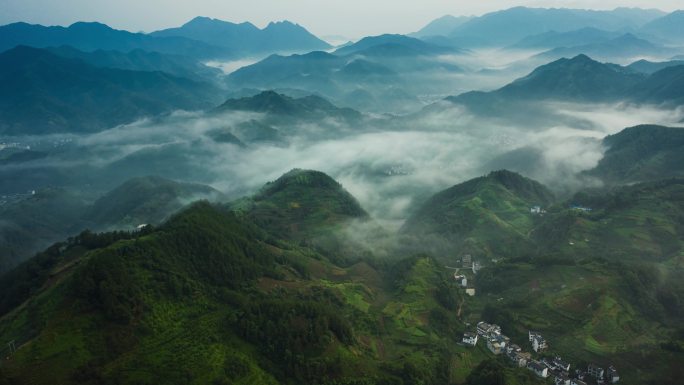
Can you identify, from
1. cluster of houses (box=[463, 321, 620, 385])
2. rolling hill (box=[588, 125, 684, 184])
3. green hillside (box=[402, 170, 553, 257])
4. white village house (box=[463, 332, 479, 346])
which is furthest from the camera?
rolling hill (box=[588, 125, 684, 184])

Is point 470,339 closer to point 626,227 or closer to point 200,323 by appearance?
point 200,323

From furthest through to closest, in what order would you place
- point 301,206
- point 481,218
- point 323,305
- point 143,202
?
point 143,202 < point 301,206 < point 481,218 < point 323,305

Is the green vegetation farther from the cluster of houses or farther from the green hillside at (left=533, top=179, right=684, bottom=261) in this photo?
the cluster of houses

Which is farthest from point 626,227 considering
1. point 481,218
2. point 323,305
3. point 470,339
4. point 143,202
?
point 143,202

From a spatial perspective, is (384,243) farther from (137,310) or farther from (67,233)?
(67,233)

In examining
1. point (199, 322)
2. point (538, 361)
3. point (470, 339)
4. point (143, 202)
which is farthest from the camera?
point (143, 202)

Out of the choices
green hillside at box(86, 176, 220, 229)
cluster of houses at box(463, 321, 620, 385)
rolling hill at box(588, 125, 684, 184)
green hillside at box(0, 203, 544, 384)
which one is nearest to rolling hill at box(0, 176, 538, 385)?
green hillside at box(0, 203, 544, 384)

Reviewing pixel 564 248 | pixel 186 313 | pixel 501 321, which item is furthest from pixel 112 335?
pixel 564 248

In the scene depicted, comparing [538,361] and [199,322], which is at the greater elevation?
[199,322]
